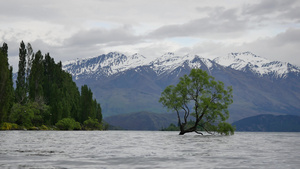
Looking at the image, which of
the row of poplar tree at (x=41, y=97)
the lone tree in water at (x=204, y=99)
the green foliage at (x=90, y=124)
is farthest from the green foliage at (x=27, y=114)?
the lone tree in water at (x=204, y=99)

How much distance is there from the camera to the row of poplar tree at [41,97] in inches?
4528

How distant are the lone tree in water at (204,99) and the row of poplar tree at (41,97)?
41447 millimetres

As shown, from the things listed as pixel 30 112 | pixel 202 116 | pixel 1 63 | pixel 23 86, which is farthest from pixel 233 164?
pixel 23 86

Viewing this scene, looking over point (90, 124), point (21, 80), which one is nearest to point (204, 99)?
point (21, 80)

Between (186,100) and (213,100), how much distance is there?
6.06 m

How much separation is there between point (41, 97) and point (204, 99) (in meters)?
69.3

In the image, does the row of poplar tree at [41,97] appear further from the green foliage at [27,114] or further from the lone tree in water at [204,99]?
the lone tree in water at [204,99]

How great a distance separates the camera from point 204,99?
8081cm

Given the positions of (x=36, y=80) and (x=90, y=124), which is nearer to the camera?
(x=36, y=80)

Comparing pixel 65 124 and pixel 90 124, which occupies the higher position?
pixel 65 124

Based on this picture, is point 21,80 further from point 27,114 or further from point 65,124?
point 27,114

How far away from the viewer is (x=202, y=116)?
8281 cm

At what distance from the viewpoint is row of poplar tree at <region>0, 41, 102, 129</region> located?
11500cm

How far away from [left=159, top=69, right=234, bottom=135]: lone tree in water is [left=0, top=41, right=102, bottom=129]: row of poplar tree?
41.4 metres
